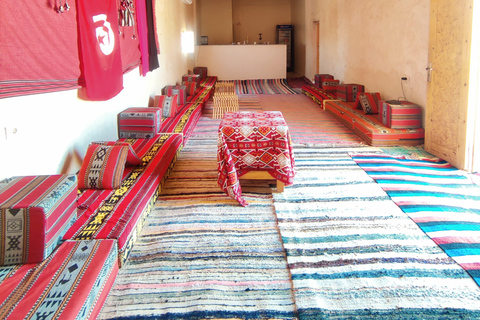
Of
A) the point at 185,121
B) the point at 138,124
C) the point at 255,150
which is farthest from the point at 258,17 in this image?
the point at 255,150

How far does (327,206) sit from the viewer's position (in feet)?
11.7

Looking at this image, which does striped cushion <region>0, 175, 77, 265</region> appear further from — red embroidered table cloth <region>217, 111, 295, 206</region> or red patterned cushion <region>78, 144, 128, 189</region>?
red embroidered table cloth <region>217, 111, 295, 206</region>

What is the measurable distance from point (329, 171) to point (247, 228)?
1644mm

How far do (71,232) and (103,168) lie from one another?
897 millimetres

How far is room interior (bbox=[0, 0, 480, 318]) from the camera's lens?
10.2 feet

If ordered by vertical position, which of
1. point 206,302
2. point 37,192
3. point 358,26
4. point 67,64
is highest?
point 358,26

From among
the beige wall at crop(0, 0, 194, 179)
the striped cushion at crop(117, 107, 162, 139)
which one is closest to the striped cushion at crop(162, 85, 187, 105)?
the beige wall at crop(0, 0, 194, 179)

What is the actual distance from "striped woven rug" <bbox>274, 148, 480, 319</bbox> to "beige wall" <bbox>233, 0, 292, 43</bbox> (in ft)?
47.2

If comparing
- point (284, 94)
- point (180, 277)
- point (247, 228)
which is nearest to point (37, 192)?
point (180, 277)

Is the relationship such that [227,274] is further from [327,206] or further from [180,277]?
[327,206]

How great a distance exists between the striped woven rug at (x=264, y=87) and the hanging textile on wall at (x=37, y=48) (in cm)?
834

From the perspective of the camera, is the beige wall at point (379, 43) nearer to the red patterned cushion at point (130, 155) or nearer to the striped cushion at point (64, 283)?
the red patterned cushion at point (130, 155)

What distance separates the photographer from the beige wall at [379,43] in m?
5.57

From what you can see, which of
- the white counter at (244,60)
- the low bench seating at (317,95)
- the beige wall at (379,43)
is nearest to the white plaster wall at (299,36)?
the white counter at (244,60)
